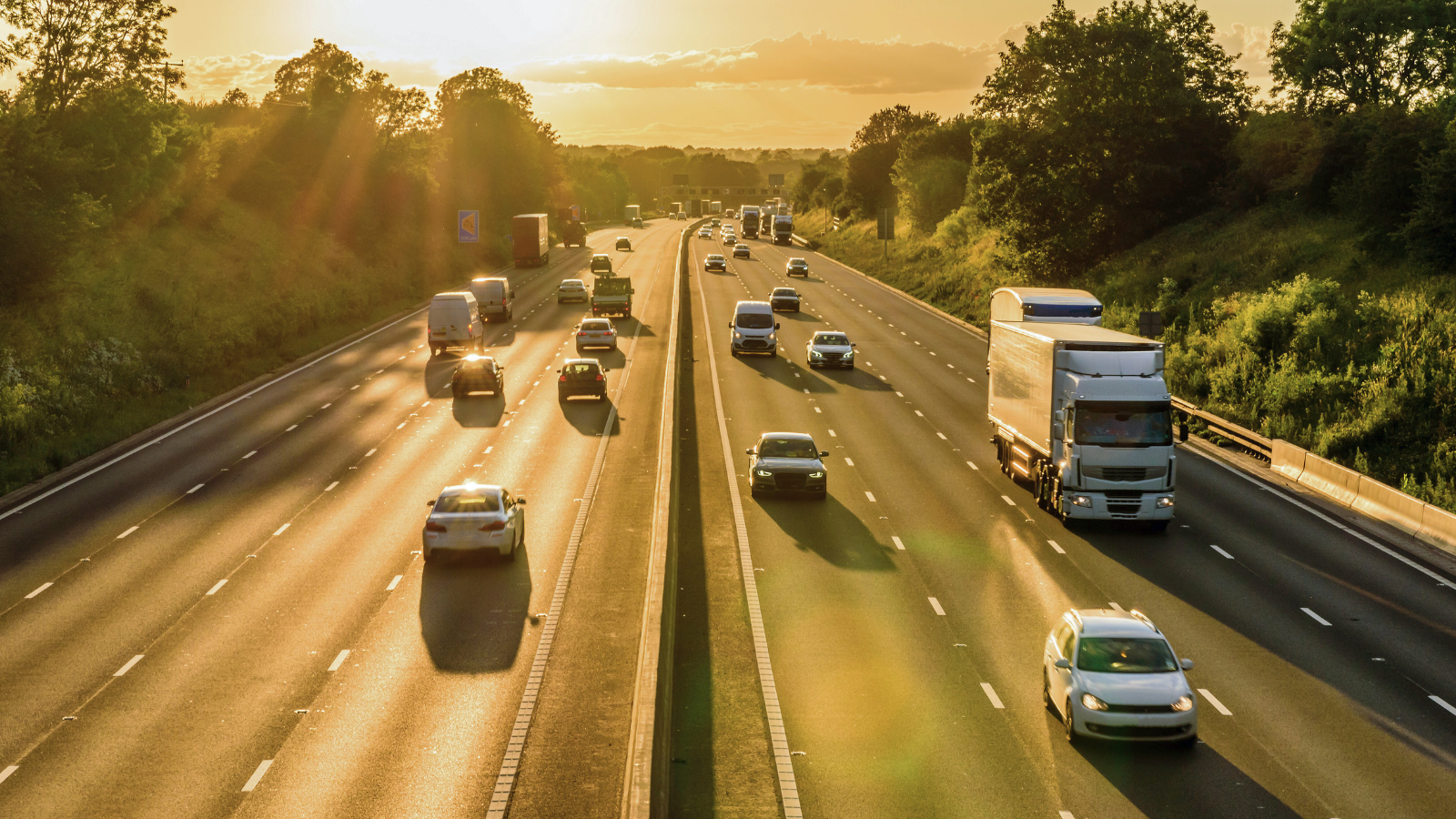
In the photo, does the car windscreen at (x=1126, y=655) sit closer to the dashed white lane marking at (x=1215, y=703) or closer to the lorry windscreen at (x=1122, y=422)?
the dashed white lane marking at (x=1215, y=703)

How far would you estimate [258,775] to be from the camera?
1444 cm

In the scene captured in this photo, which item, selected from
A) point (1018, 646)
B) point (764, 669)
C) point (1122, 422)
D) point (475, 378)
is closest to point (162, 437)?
point (475, 378)

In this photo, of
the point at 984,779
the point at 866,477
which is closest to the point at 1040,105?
the point at 866,477

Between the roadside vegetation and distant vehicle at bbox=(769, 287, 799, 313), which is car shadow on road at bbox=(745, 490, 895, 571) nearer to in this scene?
the roadside vegetation

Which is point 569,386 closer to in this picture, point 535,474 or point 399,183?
point 535,474

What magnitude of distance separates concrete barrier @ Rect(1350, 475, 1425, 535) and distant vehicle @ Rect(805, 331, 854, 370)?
24.7 meters

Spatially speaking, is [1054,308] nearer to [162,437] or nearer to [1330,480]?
[1330,480]

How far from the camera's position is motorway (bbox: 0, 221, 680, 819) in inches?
567

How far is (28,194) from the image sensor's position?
1620 inches

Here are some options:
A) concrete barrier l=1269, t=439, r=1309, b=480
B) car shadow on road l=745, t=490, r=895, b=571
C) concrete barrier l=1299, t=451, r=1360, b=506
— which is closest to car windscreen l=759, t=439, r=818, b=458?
car shadow on road l=745, t=490, r=895, b=571

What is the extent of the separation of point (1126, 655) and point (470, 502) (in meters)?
12.9

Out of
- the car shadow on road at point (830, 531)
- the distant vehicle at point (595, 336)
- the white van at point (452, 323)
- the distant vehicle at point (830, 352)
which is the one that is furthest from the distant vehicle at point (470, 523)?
the distant vehicle at point (595, 336)

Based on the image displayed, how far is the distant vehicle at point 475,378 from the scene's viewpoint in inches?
1732

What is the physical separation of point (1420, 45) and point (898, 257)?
48.2 meters
